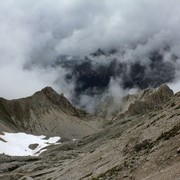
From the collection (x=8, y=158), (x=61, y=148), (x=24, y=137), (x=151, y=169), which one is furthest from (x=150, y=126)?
(x=24, y=137)

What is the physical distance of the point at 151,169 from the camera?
30688 mm

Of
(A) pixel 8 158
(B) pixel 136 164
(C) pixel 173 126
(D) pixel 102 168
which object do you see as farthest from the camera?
(A) pixel 8 158

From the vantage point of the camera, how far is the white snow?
453ft

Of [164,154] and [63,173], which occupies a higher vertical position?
[63,173]

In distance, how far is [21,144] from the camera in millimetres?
155375

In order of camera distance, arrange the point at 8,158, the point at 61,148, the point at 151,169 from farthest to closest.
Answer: the point at 61,148, the point at 8,158, the point at 151,169

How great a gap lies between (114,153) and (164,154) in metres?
11.6

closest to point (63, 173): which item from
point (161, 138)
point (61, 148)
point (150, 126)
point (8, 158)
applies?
point (150, 126)

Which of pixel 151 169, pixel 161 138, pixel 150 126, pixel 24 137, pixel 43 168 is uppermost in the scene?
pixel 24 137

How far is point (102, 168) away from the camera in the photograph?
130ft

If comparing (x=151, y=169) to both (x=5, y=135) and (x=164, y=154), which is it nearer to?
(x=164, y=154)

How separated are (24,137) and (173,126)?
462ft

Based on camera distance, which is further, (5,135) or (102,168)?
(5,135)

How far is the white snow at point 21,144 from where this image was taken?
13800 cm
